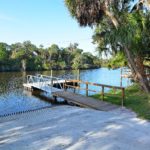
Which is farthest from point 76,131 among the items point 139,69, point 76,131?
point 139,69

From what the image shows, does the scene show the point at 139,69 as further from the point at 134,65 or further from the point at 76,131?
the point at 76,131

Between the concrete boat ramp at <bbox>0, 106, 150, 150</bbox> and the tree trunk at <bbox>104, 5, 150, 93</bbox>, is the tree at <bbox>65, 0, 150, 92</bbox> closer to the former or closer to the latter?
the tree trunk at <bbox>104, 5, 150, 93</bbox>

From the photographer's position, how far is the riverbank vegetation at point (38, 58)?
54.1 metres

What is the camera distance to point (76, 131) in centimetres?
636

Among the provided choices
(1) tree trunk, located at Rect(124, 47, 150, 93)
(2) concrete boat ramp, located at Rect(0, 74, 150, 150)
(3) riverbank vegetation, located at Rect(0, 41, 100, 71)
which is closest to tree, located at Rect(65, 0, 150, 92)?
(1) tree trunk, located at Rect(124, 47, 150, 93)

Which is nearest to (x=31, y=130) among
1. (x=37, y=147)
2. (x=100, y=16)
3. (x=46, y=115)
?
(x=37, y=147)

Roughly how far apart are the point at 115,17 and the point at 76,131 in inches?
265

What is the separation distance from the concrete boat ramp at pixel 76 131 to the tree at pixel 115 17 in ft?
10.3

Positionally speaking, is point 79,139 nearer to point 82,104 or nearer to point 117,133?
point 117,133

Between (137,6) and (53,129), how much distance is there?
809 centimetres

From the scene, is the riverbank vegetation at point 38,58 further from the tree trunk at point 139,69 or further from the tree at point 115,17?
the tree trunk at point 139,69

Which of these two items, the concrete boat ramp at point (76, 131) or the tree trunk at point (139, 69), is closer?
the concrete boat ramp at point (76, 131)

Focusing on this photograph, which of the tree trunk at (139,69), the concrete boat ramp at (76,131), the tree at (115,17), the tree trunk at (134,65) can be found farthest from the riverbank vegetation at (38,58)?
the concrete boat ramp at (76,131)

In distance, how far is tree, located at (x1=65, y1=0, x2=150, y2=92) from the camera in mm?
10367
